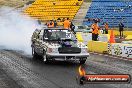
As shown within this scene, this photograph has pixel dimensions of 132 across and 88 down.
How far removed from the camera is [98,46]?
75.9 ft

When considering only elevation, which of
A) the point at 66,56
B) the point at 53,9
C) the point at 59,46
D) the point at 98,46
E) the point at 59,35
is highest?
the point at 59,35

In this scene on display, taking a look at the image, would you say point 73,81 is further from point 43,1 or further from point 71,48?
point 43,1

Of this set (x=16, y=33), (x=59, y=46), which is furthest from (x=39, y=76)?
(x=16, y=33)

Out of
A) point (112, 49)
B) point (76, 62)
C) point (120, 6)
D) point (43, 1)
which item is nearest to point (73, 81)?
point (76, 62)

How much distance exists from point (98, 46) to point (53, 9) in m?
36.7

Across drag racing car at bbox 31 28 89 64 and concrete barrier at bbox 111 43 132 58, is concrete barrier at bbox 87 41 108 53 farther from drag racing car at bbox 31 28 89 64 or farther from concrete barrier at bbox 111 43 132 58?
drag racing car at bbox 31 28 89 64

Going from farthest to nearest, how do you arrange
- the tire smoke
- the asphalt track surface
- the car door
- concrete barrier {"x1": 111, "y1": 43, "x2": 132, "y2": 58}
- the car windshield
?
the tire smoke → concrete barrier {"x1": 111, "y1": 43, "x2": 132, "y2": 58} → the car door → the car windshield → the asphalt track surface

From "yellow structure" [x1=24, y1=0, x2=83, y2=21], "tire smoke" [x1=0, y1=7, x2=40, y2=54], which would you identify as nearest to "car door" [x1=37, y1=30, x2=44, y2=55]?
"tire smoke" [x1=0, y1=7, x2=40, y2=54]

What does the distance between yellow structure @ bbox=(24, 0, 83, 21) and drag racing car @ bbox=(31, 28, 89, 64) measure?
38816mm

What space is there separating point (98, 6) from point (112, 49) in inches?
1430

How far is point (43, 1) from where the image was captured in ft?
207

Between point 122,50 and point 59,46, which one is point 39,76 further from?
point 122,50

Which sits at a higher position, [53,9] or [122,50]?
[122,50]

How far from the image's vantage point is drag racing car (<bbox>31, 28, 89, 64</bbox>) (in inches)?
617
